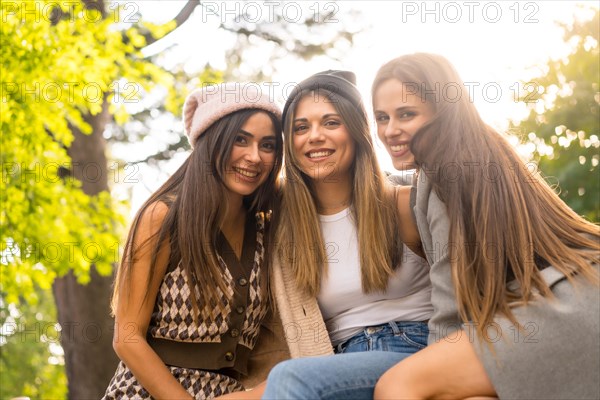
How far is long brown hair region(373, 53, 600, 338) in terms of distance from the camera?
2373 millimetres

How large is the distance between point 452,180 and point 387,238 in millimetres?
596

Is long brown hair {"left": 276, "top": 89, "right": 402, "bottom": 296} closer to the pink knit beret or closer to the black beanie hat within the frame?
the black beanie hat

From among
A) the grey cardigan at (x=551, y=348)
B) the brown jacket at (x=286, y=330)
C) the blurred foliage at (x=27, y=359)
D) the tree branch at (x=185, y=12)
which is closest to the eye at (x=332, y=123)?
the brown jacket at (x=286, y=330)

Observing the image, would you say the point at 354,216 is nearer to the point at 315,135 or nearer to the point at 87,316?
the point at 315,135

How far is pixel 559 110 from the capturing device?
5.47m

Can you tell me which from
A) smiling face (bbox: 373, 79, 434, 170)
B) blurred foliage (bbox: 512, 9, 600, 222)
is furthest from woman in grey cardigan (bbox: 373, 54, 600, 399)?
blurred foliage (bbox: 512, 9, 600, 222)

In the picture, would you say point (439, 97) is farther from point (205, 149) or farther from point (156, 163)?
point (156, 163)

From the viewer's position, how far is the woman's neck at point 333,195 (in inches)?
131

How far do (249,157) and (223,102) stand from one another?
26cm

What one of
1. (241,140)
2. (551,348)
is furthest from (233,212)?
(551,348)

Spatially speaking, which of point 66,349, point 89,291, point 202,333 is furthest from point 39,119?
point 202,333

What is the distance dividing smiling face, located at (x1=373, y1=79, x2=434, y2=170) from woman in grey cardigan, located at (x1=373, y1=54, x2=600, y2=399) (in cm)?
13

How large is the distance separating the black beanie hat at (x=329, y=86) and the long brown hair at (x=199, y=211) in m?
0.14

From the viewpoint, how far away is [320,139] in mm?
3191
